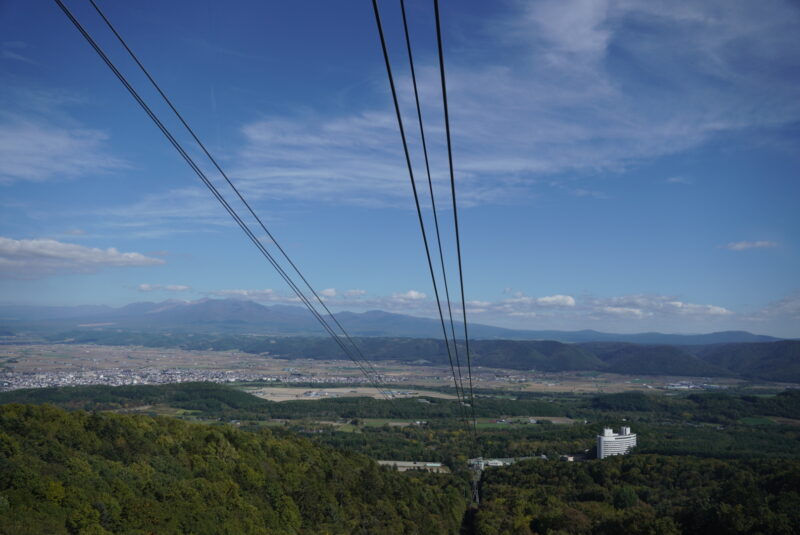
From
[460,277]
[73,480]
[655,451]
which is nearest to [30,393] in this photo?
Result: [73,480]

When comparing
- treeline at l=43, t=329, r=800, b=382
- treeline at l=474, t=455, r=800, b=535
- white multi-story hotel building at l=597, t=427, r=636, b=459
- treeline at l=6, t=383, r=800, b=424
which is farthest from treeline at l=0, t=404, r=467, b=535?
treeline at l=43, t=329, r=800, b=382

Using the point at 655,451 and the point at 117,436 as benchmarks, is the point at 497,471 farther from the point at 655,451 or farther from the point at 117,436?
the point at 117,436

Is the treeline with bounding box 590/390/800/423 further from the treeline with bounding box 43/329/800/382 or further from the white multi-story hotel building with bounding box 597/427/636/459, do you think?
the treeline with bounding box 43/329/800/382

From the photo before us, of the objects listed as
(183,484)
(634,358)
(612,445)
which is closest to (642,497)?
(612,445)

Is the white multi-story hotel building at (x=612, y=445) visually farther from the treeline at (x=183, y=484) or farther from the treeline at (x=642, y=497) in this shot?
the treeline at (x=183, y=484)

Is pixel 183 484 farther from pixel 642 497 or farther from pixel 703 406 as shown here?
pixel 703 406

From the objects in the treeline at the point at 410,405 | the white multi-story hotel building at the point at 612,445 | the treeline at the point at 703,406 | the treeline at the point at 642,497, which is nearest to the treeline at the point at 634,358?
the treeline at the point at 703,406
